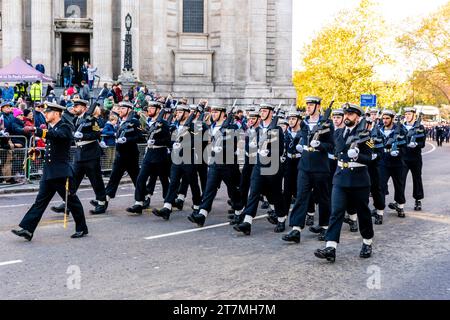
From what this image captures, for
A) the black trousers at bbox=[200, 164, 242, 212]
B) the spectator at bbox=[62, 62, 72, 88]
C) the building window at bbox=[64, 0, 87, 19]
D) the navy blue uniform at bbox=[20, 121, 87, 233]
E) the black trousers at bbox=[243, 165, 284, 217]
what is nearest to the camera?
the navy blue uniform at bbox=[20, 121, 87, 233]

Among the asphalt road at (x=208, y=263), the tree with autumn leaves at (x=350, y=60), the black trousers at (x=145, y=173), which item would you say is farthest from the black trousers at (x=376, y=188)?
the tree with autumn leaves at (x=350, y=60)

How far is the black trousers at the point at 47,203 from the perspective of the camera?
10.3 meters

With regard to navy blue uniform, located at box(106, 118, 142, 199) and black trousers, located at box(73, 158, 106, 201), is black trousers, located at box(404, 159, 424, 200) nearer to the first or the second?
navy blue uniform, located at box(106, 118, 142, 199)

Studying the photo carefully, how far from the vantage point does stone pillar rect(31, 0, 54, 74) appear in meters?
35.1

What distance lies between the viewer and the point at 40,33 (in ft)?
115

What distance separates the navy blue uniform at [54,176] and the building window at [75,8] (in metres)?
28.4

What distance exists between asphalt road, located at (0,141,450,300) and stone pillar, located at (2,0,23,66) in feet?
79.5

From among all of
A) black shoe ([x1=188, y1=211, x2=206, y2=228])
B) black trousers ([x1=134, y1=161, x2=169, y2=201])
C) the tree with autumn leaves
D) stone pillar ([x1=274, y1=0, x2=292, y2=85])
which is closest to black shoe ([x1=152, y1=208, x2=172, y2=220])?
black trousers ([x1=134, y1=161, x2=169, y2=201])

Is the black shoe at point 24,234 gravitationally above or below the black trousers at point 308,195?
below

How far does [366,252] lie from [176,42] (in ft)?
97.2

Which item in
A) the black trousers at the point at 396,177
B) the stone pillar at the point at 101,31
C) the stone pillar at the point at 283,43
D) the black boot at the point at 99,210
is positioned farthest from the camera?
the stone pillar at the point at 283,43

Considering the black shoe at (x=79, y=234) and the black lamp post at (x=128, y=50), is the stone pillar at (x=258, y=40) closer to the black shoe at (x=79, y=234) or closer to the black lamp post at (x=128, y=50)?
the black lamp post at (x=128, y=50)
